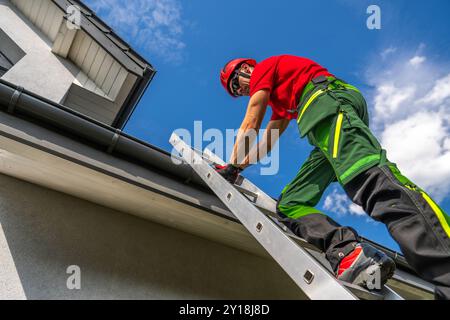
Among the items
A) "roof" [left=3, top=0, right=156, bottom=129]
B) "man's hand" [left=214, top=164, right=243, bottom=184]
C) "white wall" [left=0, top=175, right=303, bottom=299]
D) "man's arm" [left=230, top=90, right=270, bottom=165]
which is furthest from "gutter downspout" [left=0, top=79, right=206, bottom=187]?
"roof" [left=3, top=0, right=156, bottom=129]

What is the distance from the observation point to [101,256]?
252 centimetres

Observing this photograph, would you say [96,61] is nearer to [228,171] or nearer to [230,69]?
[230,69]

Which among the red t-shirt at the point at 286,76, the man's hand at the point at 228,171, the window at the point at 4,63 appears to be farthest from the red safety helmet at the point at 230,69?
the window at the point at 4,63

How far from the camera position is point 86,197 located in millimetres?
2670

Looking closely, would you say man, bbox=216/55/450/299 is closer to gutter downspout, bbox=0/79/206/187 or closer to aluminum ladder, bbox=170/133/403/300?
aluminum ladder, bbox=170/133/403/300

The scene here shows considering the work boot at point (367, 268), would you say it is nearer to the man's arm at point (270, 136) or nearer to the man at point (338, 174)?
the man at point (338, 174)

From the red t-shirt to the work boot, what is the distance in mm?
1025

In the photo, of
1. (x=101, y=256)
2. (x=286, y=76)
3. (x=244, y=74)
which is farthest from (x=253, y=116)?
(x=101, y=256)

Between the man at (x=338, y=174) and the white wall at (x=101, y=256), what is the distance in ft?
3.21

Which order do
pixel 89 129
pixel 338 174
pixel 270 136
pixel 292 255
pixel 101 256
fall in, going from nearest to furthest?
pixel 292 255 → pixel 338 174 → pixel 89 129 → pixel 101 256 → pixel 270 136

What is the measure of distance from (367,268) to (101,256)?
1919 mm

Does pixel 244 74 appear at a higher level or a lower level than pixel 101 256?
higher

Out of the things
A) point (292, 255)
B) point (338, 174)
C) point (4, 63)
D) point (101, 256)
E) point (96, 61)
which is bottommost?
point (101, 256)

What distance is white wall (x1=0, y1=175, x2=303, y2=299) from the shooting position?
2.22 meters
